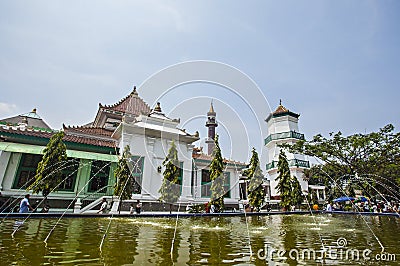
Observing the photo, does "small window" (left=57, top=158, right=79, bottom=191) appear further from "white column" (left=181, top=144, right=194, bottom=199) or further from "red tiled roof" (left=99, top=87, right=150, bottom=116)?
"white column" (left=181, top=144, right=194, bottom=199)

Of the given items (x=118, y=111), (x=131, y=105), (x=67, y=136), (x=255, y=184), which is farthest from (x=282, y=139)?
(x=67, y=136)

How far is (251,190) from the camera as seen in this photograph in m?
23.5

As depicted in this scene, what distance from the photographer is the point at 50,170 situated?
1522 cm

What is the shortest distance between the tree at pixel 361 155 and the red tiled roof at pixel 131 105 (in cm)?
2101

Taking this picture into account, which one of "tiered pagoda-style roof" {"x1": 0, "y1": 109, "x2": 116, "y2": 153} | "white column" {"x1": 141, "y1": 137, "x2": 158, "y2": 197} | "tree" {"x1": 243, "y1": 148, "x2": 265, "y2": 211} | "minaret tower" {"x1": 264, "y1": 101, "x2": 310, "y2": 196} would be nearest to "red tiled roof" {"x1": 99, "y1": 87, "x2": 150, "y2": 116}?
"tiered pagoda-style roof" {"x1": 0, "y1": 109, "x2": 116, "y2": 153}

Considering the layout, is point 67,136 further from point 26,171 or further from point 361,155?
point 361,155

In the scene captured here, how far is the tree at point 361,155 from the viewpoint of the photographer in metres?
23.8

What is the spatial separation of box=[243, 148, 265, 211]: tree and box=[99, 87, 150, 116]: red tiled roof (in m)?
13.6

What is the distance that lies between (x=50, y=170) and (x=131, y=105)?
53.2 ft

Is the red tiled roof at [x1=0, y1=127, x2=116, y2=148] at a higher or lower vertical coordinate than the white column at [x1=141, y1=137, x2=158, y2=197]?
higher

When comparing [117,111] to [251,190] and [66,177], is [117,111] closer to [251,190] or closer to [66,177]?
[66,177]

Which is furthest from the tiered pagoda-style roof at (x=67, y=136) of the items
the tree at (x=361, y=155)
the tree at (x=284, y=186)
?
the tree at (x=361, y=155)

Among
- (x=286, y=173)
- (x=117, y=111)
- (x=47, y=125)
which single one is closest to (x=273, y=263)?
(x=286, y=173)

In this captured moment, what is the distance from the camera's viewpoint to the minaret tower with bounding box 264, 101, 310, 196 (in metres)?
37.5
